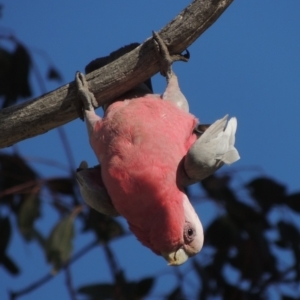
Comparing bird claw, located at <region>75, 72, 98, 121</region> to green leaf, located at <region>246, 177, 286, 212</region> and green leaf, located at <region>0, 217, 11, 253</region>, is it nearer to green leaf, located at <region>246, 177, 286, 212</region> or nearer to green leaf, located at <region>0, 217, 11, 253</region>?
green leaf, located at <region>0, 217, 11, 253</region>

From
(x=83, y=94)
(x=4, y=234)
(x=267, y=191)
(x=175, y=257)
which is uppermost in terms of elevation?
(x=83, y=94)

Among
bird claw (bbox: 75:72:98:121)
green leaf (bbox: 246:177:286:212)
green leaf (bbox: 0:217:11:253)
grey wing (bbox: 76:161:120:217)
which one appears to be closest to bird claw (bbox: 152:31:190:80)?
bird claw (bbox: 75:72:98:121)

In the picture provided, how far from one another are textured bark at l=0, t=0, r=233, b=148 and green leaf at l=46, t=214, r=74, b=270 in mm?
930

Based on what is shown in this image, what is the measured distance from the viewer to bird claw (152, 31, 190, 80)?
4.02 m

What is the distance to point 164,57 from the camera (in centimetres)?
406

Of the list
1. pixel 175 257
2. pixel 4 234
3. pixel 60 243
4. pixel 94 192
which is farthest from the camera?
pixel 4 234

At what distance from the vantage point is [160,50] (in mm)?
4043

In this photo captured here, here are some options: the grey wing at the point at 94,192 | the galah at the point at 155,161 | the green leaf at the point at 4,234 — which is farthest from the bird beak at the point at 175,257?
the green leaf at the point at 4,234

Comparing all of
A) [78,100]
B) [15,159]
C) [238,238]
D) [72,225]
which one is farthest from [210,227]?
[78,100]

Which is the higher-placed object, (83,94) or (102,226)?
(83,94)

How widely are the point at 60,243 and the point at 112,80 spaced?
3.99 ft

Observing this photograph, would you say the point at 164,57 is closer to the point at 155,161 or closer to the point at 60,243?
the point at 155,161

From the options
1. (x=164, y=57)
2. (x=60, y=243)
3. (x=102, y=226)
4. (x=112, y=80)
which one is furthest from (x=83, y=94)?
(x=102, y=226)

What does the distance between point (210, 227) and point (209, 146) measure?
1546 millimetres
